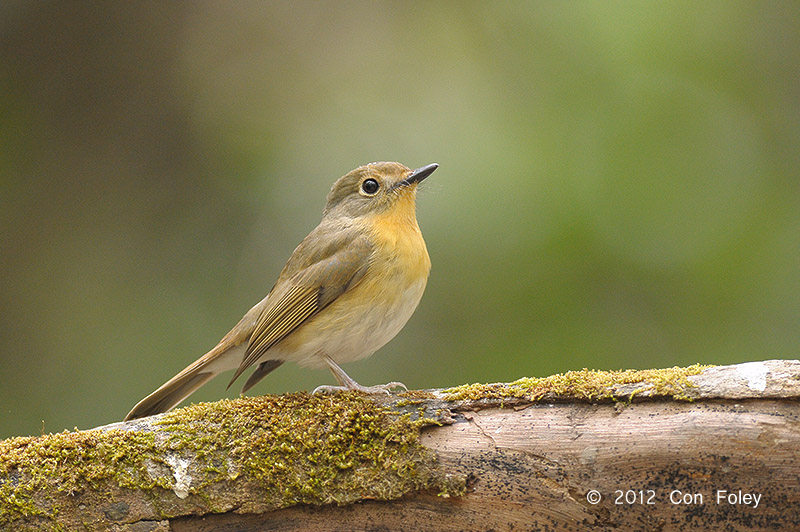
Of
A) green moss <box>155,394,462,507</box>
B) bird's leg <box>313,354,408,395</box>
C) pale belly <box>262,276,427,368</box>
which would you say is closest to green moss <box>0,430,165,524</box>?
green moss <box>155,394,462,507</box>

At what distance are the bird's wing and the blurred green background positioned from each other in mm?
918

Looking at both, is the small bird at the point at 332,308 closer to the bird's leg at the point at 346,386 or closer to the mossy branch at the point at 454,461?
the bird's leg at the point at 346,386

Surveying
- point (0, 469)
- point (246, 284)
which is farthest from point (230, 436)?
point (246, 284)

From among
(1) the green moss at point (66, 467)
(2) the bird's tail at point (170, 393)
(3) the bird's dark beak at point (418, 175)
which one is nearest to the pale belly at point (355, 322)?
(2) the bird's tail at point (170, 393)

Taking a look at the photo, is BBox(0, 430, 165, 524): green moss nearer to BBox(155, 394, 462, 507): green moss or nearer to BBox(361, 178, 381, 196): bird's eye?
BBox(155, 394, 462, 507): green moss

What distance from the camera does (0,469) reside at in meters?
2.86

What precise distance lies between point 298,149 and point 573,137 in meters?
1.79

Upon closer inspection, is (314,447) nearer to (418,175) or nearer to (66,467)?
(66,467)

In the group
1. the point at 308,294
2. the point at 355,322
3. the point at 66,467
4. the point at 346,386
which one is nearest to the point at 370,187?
the point at 308,294

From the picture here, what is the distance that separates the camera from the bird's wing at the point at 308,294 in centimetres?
360

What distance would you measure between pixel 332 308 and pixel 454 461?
3.71 feet

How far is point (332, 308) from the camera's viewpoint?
360 cm

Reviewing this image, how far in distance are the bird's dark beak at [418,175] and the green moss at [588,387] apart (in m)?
1.42

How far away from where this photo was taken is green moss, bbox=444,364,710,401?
2617mm
